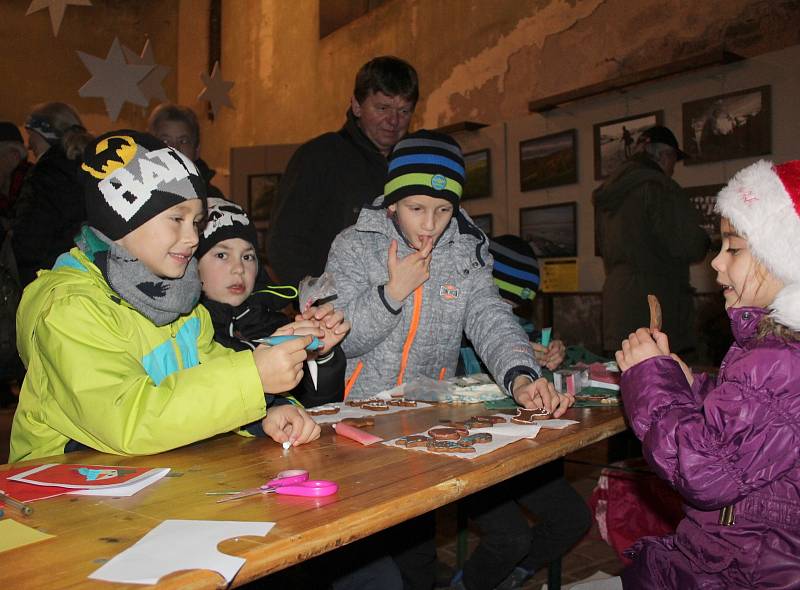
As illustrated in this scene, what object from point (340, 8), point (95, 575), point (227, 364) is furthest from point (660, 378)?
point (340, 8)

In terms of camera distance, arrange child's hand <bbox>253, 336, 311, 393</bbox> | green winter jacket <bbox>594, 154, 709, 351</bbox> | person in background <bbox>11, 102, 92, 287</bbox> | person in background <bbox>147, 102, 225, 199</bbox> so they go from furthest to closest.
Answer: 1. green winter jacket <bbox>594, 154, 709, 351</bbox>
2. person in background <bbox>147, 102, 225, 199</bbox>
3. person in background <bbox>11, 102, 92, 287</bbox>
4. child's hand <bbox>253, 336, 311, 393</bbox>

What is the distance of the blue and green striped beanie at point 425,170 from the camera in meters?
2.65

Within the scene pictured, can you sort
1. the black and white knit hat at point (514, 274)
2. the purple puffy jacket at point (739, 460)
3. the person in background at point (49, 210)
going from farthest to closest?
the person in background at point (49, 210) < the black and white knit hat at point (514, 274) < the purple puffy jacket at point (739, 460)

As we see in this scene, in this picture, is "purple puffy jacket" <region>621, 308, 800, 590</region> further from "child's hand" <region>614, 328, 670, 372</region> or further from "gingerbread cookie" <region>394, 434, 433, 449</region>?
"gingerbread cookie" <region>394, 434, 433, 449</region>

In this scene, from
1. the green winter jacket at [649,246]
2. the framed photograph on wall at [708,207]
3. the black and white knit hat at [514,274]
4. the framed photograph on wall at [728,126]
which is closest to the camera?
the black and white knit hat at [514,274]

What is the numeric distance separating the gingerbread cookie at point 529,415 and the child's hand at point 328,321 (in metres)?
0.61

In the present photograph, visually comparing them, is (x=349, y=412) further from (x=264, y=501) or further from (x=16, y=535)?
(x=16, y=535)

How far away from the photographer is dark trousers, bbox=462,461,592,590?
2.75m

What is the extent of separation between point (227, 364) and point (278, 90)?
35.4 feet

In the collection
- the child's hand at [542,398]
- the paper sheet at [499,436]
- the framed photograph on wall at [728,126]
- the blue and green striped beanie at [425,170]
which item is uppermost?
the framed photograph on wall at [728,126]

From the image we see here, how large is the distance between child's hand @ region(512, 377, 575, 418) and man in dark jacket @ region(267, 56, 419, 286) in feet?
4.91

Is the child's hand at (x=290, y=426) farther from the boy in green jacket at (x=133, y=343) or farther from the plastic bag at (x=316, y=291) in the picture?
the plastic bag at (x=316, y=291)

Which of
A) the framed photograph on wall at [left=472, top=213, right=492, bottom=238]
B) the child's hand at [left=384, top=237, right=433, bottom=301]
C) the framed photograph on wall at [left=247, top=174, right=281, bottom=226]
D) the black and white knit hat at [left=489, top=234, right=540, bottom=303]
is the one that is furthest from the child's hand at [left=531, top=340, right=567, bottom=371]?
the framed photograph on wall at [left=247, top=174, right=281, bottom=226]

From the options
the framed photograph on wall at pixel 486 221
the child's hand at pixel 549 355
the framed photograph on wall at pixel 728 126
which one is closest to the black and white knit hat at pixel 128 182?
the child's hand at pixel 549 355
